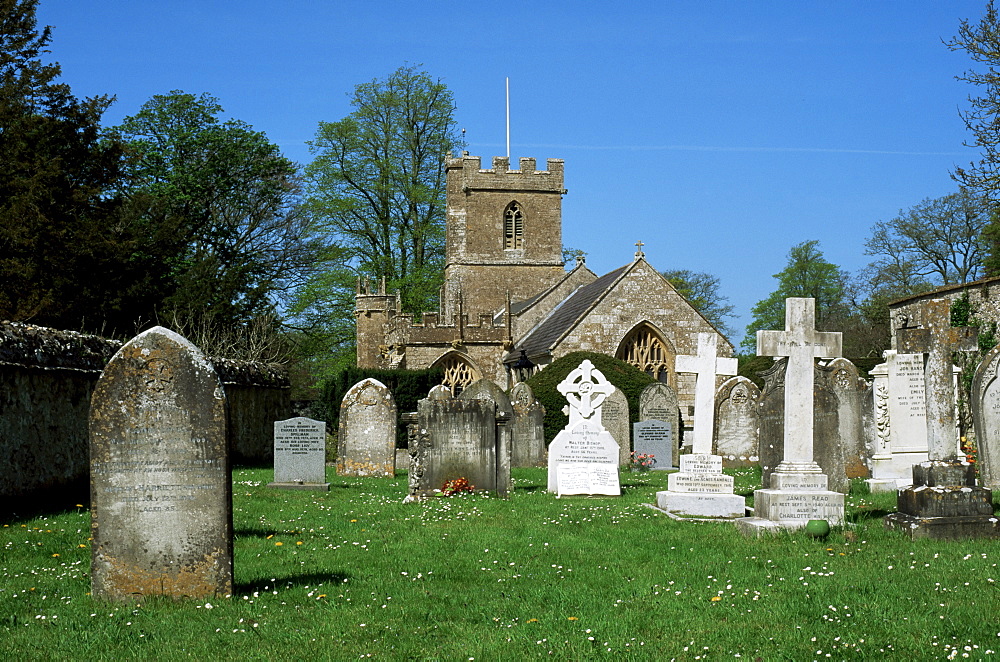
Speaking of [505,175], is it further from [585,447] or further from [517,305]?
[585,447]

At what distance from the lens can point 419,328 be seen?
3453 cm

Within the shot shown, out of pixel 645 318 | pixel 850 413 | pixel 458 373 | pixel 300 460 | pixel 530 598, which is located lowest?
pixel 530 598

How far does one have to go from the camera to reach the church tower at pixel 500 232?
43188 mm

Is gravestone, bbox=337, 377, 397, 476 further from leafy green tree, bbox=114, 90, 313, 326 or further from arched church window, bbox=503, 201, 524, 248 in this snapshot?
arched church window, bbox=503, 201, 524, 248

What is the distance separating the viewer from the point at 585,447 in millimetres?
13547

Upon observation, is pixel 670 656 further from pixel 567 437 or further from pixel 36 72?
pixel 36 72

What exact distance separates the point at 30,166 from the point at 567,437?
14337 millimetres

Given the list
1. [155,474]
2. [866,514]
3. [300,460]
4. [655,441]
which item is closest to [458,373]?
[655,441]

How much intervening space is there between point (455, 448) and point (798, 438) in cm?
491

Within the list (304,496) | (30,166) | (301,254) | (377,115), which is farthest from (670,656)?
(377,115)

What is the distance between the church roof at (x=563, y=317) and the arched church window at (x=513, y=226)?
5941 millimetres

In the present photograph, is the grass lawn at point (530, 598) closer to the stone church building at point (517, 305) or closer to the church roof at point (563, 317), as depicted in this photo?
the stone church building at point (517, 305)

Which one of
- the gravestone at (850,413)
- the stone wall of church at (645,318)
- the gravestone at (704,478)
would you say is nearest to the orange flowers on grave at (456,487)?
the gravestone at (704,478)

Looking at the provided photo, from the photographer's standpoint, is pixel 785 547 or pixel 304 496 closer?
pixel 785 547
